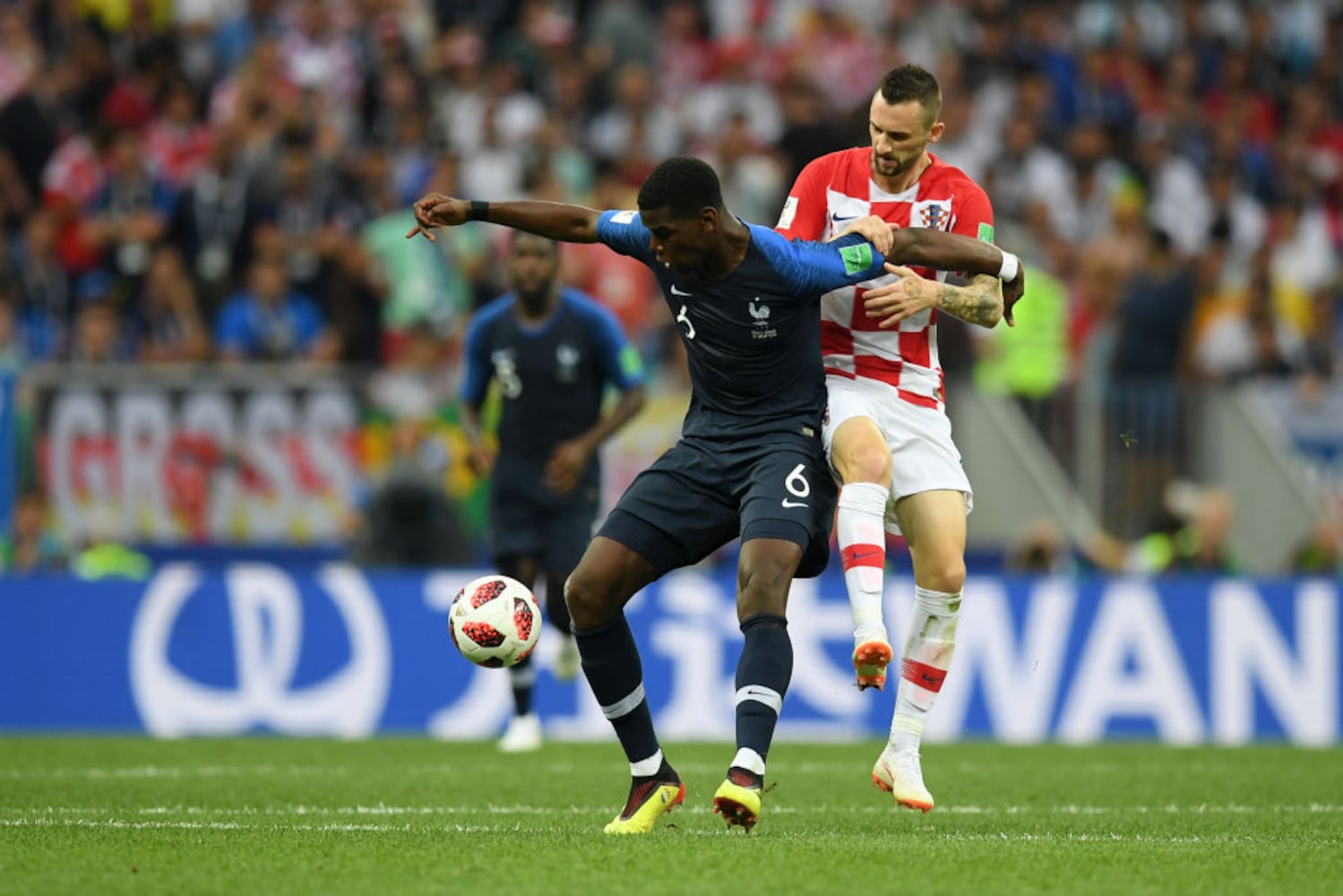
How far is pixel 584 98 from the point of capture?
18172 mm

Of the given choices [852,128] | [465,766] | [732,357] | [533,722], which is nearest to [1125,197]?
[852,128]

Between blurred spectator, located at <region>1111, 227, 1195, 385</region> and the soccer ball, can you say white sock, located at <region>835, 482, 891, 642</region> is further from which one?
blurred spectator, located at <region>1111, 227, 1195, 385</region>

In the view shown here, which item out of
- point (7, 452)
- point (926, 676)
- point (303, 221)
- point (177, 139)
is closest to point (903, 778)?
point (926, 676)

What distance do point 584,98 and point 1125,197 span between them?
15.8 ft

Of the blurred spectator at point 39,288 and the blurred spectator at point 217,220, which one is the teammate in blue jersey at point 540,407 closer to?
the blurred spectator at point 217,220

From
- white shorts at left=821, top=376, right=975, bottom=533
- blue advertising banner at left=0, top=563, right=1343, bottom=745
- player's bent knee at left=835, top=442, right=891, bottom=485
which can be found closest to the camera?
player's bent knee at left=835, top=442, right=891, bottom=485

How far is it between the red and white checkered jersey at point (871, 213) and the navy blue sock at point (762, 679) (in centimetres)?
131

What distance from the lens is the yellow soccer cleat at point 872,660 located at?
7156mm

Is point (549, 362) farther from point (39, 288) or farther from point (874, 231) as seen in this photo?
point (39, 288)

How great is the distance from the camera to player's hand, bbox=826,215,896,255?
24.1 feet

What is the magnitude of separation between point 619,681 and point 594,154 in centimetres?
1063

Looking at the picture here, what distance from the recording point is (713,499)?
757cm

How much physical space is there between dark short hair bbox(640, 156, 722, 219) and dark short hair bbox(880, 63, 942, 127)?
1107 mm

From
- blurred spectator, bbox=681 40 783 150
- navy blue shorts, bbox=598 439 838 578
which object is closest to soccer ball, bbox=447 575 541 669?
navy blue shorts, bbox=598 439 838 578
